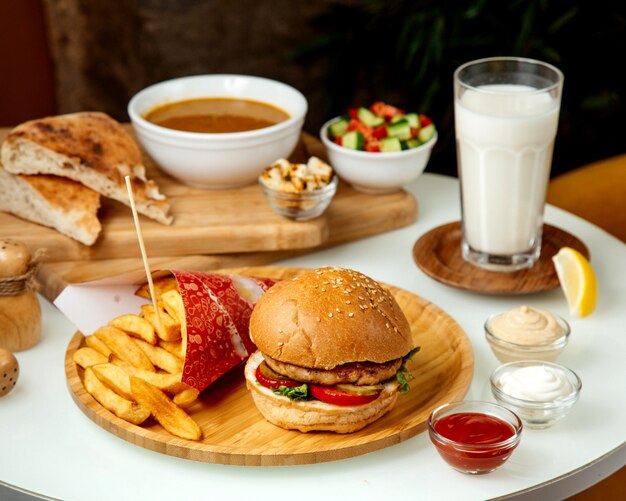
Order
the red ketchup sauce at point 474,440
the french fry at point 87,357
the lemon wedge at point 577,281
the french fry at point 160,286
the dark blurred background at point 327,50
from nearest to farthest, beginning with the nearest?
1. the red ketchup sauce at point 474,440
2. the french fry at point 87,357
3. the french fry at point 160,286
4. the lemon wedge at point 577,281
5. the dark blurred background at point 327,50

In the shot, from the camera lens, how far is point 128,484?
79.6 inches

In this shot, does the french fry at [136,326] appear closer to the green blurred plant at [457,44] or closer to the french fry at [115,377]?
the french fry at [115,377]

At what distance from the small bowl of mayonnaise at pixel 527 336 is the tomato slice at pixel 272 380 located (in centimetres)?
59

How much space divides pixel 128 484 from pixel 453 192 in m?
1.89

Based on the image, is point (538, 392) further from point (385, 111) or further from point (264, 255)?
point (385, 111)

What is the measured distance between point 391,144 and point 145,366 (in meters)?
1.24

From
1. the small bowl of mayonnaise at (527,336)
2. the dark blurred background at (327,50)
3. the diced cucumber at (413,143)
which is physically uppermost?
the diced cucumber at (413,143)

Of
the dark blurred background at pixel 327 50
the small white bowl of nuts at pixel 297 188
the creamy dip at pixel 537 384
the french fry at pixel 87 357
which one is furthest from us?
the dark blurred background at pixel 327 50

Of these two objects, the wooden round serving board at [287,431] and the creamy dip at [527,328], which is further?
the creamy dip at [527,328]

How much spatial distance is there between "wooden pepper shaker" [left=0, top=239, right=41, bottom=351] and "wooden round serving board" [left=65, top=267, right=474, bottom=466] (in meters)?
0.15

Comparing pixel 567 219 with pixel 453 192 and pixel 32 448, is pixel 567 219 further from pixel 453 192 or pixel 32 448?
pixel 32 448

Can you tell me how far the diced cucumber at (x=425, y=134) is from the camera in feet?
10.6

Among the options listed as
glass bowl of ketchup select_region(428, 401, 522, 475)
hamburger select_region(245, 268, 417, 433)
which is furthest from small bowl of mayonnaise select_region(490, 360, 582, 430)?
hamburger select_region(245, 268, 417, 433)

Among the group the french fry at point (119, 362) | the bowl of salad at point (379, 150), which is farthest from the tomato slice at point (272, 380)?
the bowl of salad at point (379, 150)
